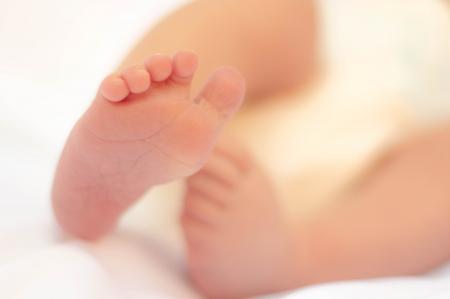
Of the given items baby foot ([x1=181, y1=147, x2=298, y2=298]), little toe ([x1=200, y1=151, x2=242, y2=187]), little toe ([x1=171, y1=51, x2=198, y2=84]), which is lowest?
baby foot ([x1=181, y1=147, x2=298, y2=298])

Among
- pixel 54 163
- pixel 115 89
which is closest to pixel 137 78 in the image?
pixel 115 89

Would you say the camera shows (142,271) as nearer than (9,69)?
Yes

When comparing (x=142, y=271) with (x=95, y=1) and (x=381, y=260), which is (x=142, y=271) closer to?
(x=381, y=260)

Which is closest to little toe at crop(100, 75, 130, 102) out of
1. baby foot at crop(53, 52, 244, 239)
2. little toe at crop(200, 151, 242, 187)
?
baby foot at crop(53, 52, 244, 239)

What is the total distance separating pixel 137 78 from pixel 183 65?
3cm

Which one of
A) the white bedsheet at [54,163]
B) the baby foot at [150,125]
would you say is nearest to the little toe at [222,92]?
the baby foot at [150,125]

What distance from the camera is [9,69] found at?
80 centimetres

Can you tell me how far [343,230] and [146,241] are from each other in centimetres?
17

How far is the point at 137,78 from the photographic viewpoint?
485mm

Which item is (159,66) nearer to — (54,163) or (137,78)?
(137,78)

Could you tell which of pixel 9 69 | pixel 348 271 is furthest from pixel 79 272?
pixel 9 69

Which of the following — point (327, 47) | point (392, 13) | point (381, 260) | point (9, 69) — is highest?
point (392, 13)

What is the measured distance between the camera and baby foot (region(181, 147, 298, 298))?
58cm

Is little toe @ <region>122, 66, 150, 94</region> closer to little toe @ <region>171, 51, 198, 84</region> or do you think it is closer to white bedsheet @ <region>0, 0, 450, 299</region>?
little toe @ <region>171, 51, 198, 84</region>
